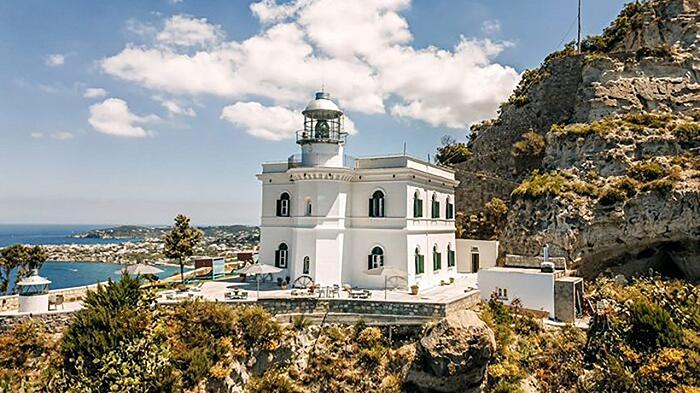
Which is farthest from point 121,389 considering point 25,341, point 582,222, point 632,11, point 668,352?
point 632,11

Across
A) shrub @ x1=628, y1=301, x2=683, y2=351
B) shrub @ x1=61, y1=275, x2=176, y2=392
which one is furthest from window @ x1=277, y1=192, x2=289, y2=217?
shrub @ x1=628, y1=301, x2=683, y2=351

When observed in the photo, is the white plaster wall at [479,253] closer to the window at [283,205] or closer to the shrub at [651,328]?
the window at [283,205]

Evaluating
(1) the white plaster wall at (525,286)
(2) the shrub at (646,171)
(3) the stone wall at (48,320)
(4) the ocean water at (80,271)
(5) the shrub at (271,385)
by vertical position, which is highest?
(2) the shrub at (646,171)

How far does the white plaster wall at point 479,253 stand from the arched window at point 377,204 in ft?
32.9

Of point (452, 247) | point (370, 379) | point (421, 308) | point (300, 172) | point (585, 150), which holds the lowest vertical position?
→ point (370, 379)

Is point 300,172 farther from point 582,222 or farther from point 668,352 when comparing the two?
point 668,352

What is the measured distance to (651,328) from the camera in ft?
52.1

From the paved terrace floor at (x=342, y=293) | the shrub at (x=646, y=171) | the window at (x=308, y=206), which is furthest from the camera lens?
the shrub at (x=646, y=171)

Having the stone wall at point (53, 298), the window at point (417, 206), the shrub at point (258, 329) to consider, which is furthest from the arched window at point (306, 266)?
the stone wall at point (53, 298)

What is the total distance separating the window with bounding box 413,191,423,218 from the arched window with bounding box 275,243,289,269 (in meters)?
7.62

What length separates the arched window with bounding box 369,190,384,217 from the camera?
23359 mm

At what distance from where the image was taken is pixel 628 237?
76.5 ft

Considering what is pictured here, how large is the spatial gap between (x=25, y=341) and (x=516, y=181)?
108ft

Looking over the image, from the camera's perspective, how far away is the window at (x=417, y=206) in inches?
932
